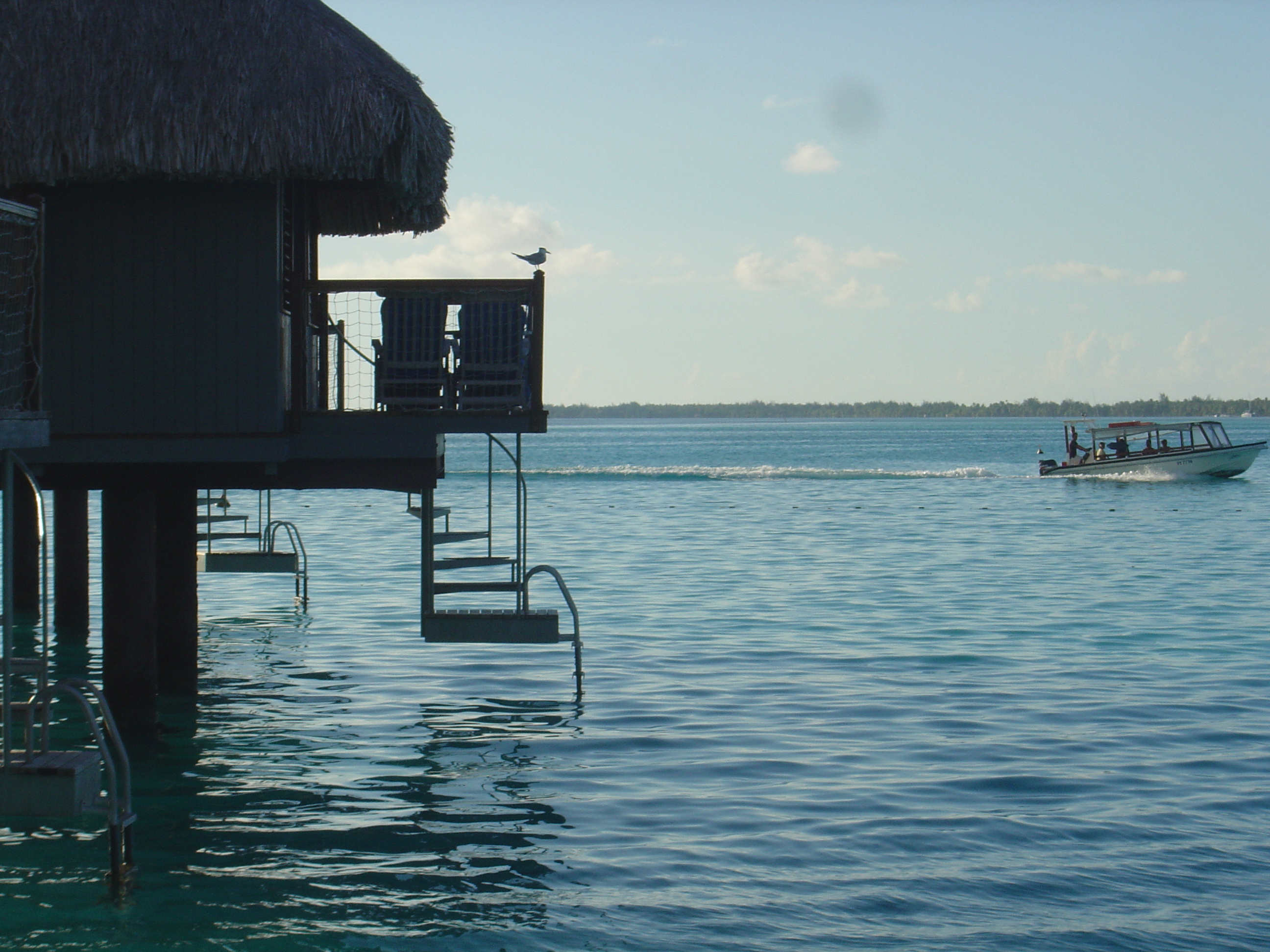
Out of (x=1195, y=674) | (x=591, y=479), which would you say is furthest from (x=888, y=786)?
(x=591, y=479)

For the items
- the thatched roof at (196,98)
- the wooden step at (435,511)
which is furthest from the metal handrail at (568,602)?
the thatched roof at (196,98)

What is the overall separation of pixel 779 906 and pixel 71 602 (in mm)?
13644

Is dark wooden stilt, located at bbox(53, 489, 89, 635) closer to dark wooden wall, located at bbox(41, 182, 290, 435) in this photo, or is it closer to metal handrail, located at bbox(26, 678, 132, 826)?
Result: dark wooden wall, located at bbox(41, 182, 290, 435)

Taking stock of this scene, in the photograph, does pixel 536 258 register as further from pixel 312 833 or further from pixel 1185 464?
pixel 1185 464

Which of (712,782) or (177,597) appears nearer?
(712,782)

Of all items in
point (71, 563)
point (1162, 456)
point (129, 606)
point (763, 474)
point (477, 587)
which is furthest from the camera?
point (763, 474)

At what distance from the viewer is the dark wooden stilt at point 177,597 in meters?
14.3

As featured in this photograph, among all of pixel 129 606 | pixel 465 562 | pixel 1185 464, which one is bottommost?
pixel 129 606

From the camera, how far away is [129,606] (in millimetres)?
12180

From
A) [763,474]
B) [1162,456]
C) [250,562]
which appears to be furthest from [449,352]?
[763,474]

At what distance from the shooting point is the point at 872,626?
1908 centimetres

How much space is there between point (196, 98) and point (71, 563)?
10.2 meters

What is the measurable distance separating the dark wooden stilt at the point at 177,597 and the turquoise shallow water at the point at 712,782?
39 cm

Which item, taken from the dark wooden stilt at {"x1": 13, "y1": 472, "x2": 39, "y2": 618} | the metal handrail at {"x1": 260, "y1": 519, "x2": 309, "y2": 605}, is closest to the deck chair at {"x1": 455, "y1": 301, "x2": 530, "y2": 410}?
the metal handrail at {"x1": 260, "y1": 519, "x2": 309, "y2": 605}
